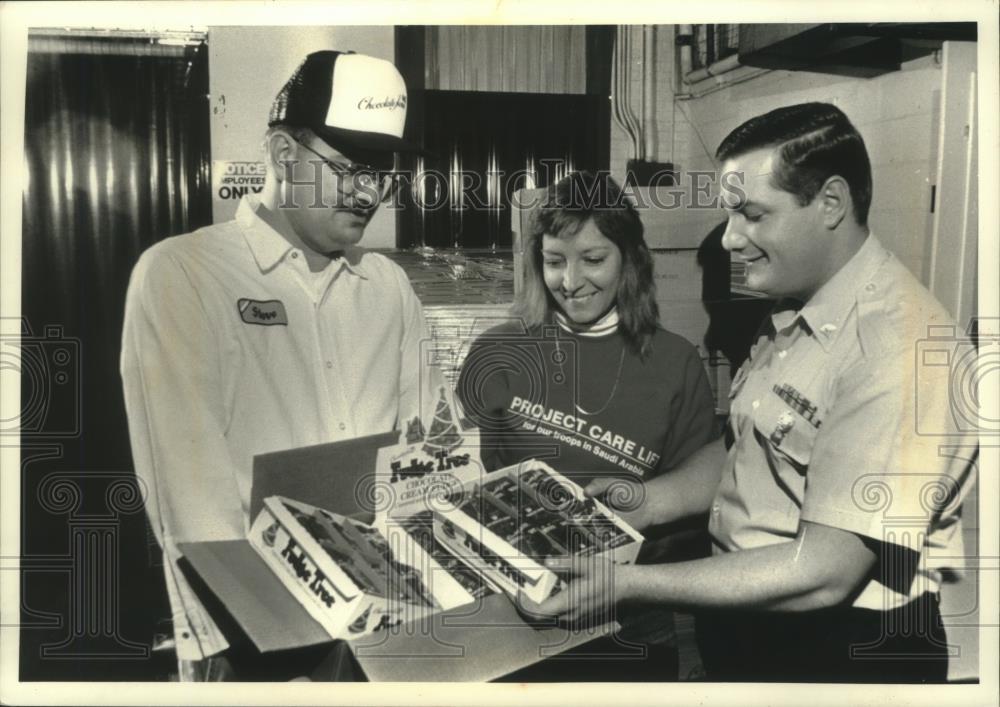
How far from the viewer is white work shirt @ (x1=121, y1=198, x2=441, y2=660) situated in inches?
85.1

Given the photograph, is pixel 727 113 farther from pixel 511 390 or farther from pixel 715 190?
pixel 511 390

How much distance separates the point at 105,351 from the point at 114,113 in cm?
56

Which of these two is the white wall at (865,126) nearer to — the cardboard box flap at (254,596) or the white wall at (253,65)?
the white wall at (253,65)

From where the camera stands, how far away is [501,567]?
2168 mm

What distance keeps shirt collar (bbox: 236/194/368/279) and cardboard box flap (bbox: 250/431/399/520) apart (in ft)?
1.45

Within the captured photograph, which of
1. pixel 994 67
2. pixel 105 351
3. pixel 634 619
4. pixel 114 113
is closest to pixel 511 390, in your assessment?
pixel 634 619

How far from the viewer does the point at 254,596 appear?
2.13m

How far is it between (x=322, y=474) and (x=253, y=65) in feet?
3.17

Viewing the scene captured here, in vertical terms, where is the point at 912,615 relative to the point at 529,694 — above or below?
above

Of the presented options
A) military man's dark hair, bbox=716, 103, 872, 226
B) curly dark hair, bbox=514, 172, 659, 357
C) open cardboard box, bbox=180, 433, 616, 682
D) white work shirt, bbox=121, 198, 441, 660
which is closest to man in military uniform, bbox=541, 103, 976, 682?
military man's dark hair, bbox=716, 103, 872, 226

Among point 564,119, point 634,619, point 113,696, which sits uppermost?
point 564,119

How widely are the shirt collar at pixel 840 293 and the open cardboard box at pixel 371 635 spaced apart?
85cm

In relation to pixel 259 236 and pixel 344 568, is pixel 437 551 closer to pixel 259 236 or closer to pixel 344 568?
pixel 344 568

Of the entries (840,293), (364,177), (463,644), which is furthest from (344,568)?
(840,293)
